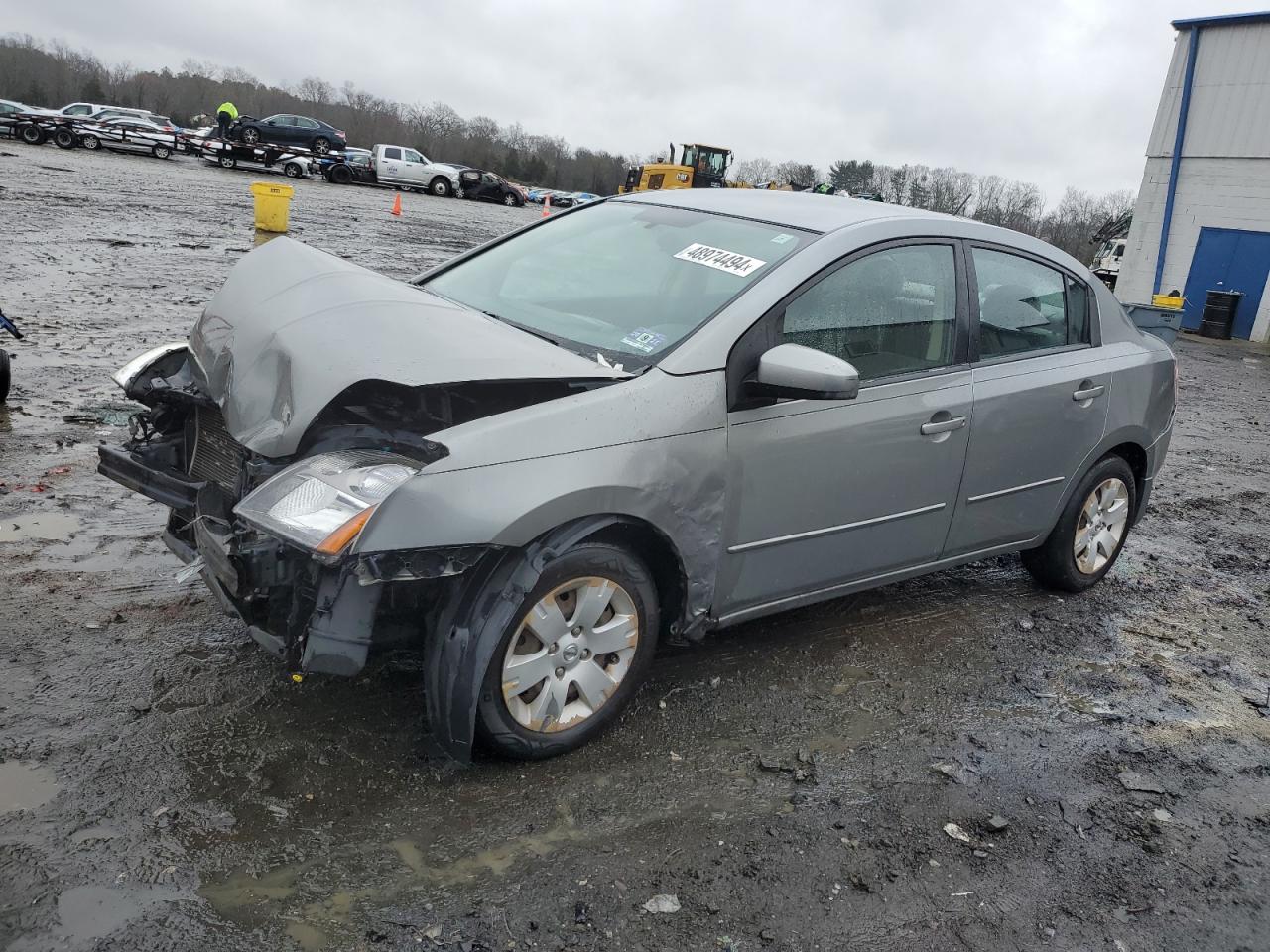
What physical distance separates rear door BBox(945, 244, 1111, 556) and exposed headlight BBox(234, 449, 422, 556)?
237cm

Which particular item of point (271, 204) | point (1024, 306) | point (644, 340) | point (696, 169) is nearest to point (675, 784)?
point (644, 340)

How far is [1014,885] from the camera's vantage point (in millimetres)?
2941

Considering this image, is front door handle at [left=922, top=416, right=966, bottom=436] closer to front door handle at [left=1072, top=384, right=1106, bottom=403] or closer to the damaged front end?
front door handle at [left=1072, top=384, right=1106, bottom=403]

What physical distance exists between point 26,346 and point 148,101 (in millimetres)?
103649

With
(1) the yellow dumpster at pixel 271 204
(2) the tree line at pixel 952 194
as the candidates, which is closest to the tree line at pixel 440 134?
(2) the tree line at pixel 952 194

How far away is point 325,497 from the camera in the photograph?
282cm

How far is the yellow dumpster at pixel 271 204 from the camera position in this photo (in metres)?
16.2

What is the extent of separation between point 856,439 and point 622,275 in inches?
42.0

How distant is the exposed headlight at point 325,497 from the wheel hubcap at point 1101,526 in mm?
3449

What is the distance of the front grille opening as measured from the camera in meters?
3.37

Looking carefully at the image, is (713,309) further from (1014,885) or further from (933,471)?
(1014,885)

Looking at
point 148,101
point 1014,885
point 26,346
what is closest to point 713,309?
point 1014,885

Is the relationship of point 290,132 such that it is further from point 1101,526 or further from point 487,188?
point 1101,526

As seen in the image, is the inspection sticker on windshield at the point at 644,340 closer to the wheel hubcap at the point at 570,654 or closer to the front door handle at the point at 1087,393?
the wheel hubcap at the point at 570,654
